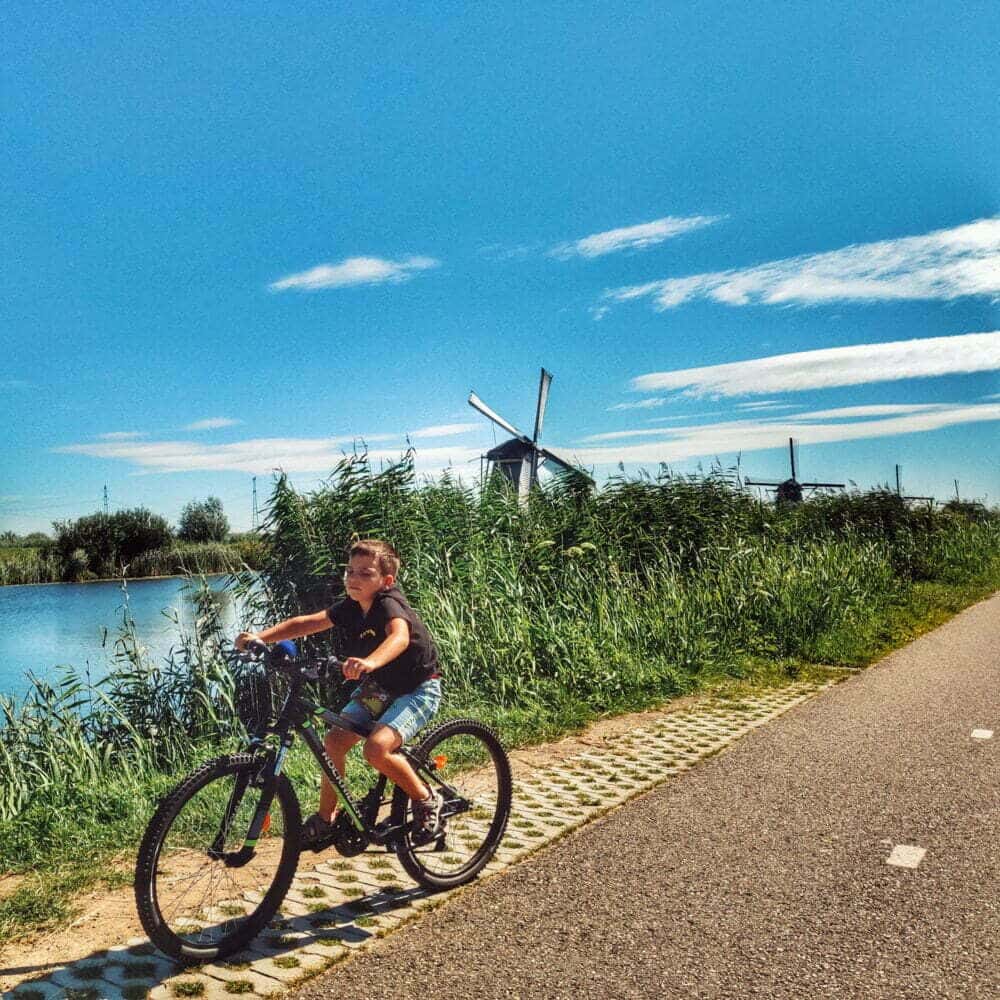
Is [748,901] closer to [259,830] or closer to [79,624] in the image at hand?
[259,830]

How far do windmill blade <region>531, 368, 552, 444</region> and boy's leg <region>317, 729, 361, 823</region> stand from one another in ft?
119

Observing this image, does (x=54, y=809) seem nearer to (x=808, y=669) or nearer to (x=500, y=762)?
(x=500, y=762)

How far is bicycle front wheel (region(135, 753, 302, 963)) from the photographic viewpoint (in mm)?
3715

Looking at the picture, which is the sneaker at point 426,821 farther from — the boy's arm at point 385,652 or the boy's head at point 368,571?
the boy's head at point 368,571

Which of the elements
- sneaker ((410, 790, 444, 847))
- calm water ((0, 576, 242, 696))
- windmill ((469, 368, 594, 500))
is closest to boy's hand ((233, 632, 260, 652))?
sneaker ((410, 790, 444, 847))

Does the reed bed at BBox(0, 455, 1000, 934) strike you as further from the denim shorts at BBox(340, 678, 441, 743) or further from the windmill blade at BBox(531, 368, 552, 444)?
the windmill blade at BBox(531, 368, 552, 444)

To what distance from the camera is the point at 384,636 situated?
4.32m

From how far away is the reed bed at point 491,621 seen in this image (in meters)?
7.73

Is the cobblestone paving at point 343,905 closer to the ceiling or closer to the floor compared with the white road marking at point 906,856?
closer to the ceiling

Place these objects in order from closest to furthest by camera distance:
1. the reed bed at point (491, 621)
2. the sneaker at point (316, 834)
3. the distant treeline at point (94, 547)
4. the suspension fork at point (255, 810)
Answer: the suspension fork at point (255, 810), the sneaker at point (316, 834), the reed bed at point (491, 621), the distant treeline at point (94, 547)

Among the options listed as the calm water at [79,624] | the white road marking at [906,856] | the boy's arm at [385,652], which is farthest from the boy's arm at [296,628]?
the calm water at [79,624]

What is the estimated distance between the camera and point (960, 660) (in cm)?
1186

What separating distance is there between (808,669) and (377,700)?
26.4ft

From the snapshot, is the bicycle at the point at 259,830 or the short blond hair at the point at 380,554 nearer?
the bicycle at the point at 259,830
